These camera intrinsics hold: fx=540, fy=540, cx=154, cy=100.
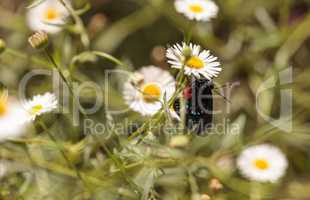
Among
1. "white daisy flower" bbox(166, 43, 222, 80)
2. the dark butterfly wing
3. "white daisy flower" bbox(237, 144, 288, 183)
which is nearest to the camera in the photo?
"white daisy flower" bbox(166, 43, 222, 80)

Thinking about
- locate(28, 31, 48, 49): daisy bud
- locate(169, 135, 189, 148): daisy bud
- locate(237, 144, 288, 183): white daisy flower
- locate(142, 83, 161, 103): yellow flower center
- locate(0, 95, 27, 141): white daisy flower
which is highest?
locate(28, 31, 48, 49): daisy bud

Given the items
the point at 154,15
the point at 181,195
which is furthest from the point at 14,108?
the point at 154,15

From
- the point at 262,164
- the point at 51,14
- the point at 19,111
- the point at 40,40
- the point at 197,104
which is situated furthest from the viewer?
the point at 51,14

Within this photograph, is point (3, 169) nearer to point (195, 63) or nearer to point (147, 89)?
point (147, 89)

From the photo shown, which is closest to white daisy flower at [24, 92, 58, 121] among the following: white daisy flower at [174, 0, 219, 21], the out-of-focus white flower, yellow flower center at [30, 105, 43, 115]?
yellow flower center at [30, 105, 43, 115]


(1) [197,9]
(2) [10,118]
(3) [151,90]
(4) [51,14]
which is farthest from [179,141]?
(4) [51,14]

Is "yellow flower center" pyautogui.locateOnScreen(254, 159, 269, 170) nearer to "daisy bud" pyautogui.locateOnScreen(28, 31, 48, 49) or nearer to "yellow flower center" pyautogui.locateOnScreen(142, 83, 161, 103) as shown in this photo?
"yellow flower center" pyautogui.locateOnScreen(142, 83, 161, 103)
